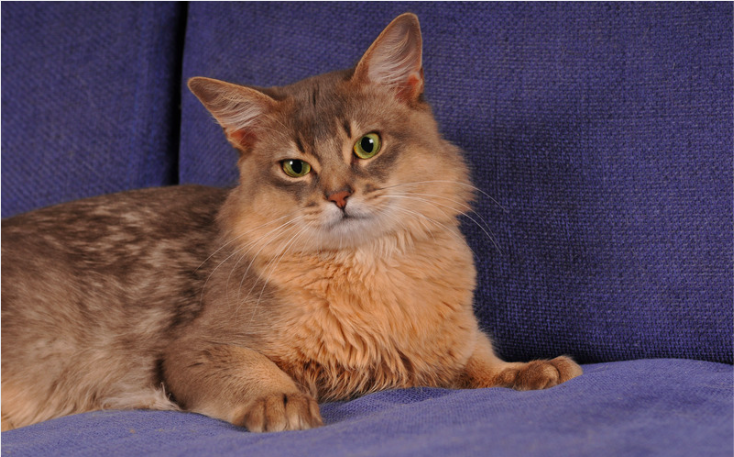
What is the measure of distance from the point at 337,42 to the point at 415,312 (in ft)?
4.02

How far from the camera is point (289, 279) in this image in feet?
5.88

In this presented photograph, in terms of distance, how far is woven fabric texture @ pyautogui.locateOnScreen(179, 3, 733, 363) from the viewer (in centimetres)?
199

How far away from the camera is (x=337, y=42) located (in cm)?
246

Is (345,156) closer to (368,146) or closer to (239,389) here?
(368,146)

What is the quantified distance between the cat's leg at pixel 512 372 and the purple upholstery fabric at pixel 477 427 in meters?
0.07

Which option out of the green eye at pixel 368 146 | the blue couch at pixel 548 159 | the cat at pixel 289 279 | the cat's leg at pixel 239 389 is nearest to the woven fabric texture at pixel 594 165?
the blue couch at pixel 548 159

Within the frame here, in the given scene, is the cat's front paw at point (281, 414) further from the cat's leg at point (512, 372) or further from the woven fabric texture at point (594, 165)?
the woven fabric texture at point (594, 165)

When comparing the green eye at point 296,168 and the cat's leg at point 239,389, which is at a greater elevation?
the green eye at point 296,168

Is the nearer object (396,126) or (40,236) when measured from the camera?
(396,126)

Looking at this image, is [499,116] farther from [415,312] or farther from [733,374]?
[733,374]

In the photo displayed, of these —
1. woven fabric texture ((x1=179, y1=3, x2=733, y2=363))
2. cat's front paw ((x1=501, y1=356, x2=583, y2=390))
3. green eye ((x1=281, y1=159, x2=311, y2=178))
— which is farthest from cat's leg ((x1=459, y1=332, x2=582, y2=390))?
green eye ((x1=281, y1=159, x2=311, y2=178))

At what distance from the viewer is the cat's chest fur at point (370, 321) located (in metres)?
1.73

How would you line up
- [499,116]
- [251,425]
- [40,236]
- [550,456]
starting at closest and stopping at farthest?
[550,456] < [251,425] < [40,236] < [499,116]

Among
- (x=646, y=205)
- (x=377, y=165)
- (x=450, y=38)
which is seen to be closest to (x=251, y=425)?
(x=377, y=165)
